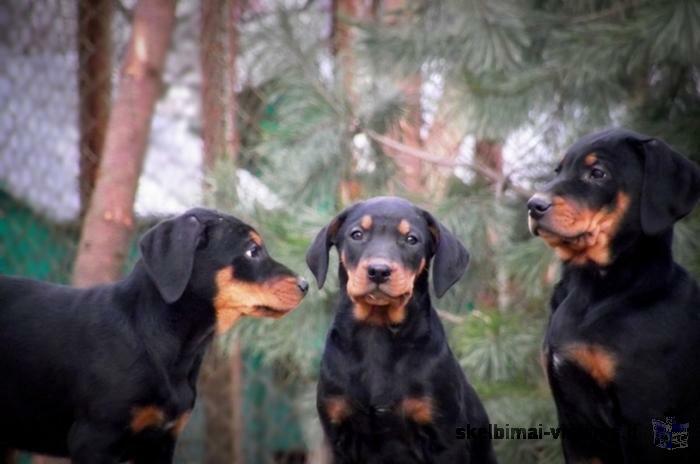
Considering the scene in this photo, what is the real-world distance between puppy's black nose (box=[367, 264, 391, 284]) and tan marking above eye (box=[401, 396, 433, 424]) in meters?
0.43

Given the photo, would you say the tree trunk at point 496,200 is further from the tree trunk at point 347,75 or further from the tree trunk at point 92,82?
the tree trunk at point 92,82

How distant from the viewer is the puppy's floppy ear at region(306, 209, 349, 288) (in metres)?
4.36

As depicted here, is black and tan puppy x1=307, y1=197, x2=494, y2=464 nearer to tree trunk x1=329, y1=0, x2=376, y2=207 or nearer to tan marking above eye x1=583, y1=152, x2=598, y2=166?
tan marking above eye x1=583, y1=152, x2=598, y2=166

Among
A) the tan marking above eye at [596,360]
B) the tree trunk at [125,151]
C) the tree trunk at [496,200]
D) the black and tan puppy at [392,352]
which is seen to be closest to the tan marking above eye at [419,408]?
the black and tan puppy at [392,352]

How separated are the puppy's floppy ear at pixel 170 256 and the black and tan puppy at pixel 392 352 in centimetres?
48

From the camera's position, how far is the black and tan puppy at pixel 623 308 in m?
3.85

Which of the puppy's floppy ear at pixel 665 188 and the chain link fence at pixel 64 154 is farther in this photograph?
the chain link fence at pixel 64 154

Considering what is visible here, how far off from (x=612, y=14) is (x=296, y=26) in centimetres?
169

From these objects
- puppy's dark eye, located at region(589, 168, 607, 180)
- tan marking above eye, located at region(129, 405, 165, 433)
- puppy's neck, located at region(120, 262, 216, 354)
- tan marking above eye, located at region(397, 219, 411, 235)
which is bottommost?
tan marking above eye, located at region(129, 405, 165, 433)

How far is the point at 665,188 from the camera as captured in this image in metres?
3.98

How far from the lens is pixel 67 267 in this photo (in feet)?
21.6

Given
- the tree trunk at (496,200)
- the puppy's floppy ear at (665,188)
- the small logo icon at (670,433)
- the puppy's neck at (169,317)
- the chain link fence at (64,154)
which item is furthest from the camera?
the chain link fence at (64,154)

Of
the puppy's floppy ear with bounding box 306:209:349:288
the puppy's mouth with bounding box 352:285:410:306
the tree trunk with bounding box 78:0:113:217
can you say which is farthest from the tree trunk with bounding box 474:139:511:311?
the tree trunk with bounding box 78:0:113:217

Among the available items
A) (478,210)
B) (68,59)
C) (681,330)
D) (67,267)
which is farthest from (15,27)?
(681,330)
